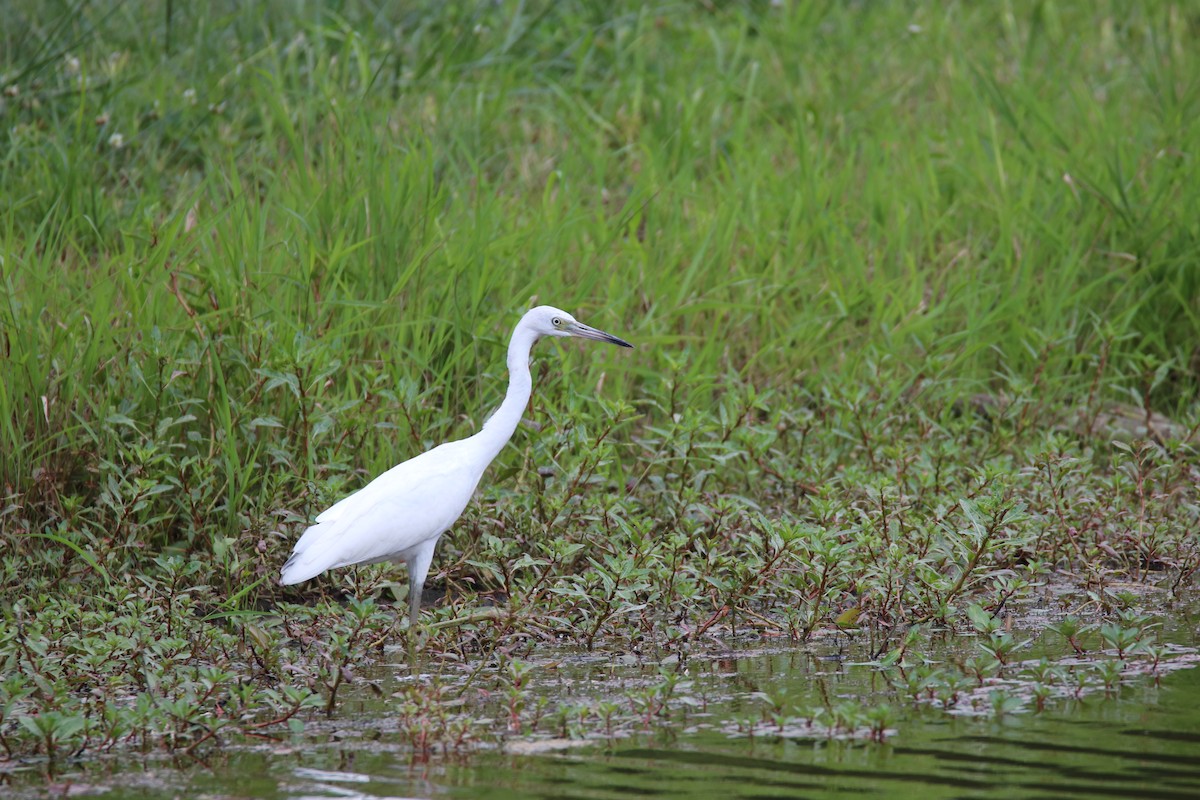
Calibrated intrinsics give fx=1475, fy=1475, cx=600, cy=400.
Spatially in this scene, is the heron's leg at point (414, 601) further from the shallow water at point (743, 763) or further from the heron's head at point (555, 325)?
the heron's head at point (555, 325)

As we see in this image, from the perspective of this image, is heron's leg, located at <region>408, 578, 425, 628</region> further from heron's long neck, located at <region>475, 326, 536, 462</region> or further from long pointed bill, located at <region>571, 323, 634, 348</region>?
long pointed bill, located at <region>571, 323, 634, 348</region>

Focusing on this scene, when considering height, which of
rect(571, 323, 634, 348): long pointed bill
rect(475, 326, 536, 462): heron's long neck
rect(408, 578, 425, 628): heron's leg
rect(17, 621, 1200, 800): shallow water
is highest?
rect(571, 323, 634, 348): long pointed bill

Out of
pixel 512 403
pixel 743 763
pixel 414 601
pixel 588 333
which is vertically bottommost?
pixel 414 601

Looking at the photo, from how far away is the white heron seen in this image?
4.84 m

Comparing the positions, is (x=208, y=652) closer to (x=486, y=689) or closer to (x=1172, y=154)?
(x=486, y=689)

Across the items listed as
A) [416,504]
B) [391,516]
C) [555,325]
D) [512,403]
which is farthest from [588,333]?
[391,516]

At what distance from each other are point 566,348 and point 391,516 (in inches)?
81.2

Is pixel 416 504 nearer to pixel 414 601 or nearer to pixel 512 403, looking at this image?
pixel 414 601

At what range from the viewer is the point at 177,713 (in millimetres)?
3854

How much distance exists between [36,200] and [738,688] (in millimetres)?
4433

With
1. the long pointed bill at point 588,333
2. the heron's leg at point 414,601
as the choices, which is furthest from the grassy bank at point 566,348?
the long pointed bill at point 588,333

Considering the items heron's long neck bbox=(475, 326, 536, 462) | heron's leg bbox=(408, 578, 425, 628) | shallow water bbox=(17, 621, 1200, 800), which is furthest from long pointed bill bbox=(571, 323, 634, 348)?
shallow water bbox=(17, 621, 1200, 800)

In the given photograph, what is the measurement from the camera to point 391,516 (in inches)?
191

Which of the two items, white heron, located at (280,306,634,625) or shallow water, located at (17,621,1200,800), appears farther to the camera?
white heron, located at (280,306,634,625)
